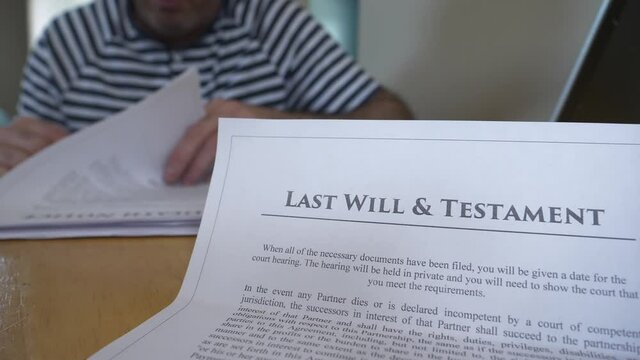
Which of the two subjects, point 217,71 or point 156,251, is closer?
point 156,251

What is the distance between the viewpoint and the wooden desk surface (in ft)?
0.73

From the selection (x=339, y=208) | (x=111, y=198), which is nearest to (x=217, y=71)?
(x=111, y=198)

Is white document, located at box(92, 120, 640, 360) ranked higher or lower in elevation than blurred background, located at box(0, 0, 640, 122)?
lower

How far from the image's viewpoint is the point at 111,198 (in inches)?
17.8

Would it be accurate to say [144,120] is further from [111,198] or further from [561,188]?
[561,188]

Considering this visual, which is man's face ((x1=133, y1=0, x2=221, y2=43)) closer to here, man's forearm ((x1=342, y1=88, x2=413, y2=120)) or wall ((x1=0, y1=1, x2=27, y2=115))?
man's forearm ((x1=342, y1=88, x2=413, y2=120))

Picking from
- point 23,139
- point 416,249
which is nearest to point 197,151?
point 23,139

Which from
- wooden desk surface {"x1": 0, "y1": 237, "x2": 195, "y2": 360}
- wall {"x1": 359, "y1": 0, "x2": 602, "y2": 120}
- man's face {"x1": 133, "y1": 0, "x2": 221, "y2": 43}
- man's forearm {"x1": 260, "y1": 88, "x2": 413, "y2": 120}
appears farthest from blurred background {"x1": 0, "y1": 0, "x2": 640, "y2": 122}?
wooden desk surface {"x1": 0, "y1": 237, "x2": 195, "y2": 360}

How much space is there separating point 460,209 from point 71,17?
1.03m

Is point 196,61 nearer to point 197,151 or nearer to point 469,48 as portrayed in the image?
point 197,151

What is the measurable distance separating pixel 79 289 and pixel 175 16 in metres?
0.70

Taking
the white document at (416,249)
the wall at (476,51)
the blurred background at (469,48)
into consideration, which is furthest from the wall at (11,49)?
the white document at (416,249)

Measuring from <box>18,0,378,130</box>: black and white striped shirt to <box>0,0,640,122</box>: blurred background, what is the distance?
0.16 metres

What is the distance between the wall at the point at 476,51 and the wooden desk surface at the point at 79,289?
69 centimetres
